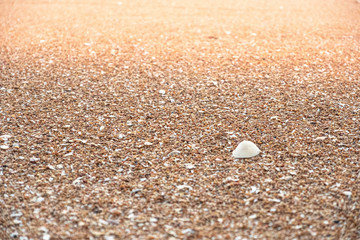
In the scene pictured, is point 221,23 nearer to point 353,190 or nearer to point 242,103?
point 242,103

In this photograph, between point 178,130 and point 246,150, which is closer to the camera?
point 246,150

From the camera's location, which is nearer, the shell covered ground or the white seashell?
the shell covered ground

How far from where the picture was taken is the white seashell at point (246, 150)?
2283mm

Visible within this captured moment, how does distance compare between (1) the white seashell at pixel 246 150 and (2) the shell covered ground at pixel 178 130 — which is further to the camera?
(1) the white seashell at pixel 246 150

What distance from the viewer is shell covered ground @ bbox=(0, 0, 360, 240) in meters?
1.83

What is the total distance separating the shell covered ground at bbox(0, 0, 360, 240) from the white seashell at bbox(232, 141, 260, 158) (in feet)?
0.14

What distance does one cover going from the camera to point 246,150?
7.52 feet

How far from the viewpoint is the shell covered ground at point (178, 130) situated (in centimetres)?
183

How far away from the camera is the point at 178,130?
8.47ft

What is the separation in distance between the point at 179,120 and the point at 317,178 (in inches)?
39.7

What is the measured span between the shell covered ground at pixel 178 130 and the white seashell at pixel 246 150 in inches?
1.6

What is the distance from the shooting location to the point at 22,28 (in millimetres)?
4516

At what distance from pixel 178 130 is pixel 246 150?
508 millimetres

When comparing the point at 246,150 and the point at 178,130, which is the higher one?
the point at 178,130
